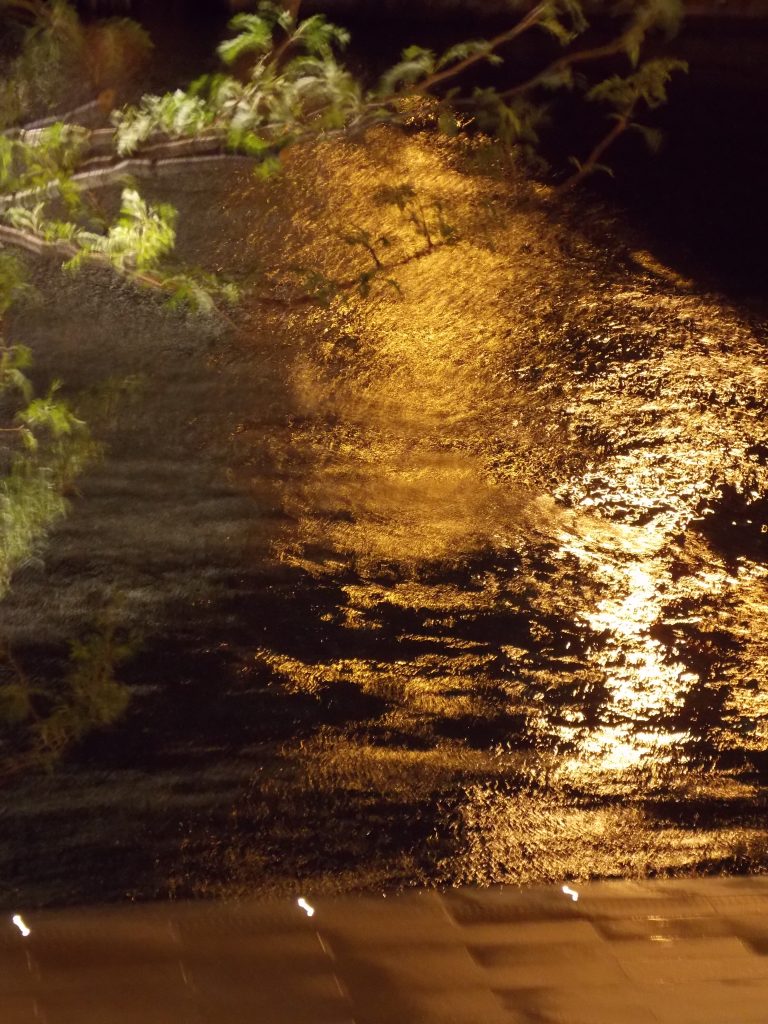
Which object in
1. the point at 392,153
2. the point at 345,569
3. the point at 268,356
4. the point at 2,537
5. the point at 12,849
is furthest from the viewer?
the point at 392,153

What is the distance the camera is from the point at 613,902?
3.38m

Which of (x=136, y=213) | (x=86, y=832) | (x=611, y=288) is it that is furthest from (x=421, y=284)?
(x=86, y=832)

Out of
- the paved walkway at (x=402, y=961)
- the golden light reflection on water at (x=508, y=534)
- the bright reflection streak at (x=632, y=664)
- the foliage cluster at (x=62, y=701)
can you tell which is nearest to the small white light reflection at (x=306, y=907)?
the paved walkway at (x=402, y=961)

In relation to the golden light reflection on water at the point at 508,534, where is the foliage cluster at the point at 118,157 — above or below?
above

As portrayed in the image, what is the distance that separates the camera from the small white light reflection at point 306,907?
10.5ft

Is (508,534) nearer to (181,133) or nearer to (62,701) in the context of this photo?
(62,701)

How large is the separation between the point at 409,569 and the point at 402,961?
1876mm

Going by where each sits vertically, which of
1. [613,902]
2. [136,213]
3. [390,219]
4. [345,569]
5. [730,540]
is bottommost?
[613,902]

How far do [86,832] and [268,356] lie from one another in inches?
114

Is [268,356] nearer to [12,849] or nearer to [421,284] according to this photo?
[421,284]

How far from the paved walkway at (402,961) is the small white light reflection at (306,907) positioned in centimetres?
2

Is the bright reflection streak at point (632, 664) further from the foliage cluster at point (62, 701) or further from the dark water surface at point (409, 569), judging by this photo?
the foliage cluster at point (62, 701)

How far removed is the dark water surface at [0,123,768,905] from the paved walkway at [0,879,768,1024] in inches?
5.4

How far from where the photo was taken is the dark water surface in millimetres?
3557
